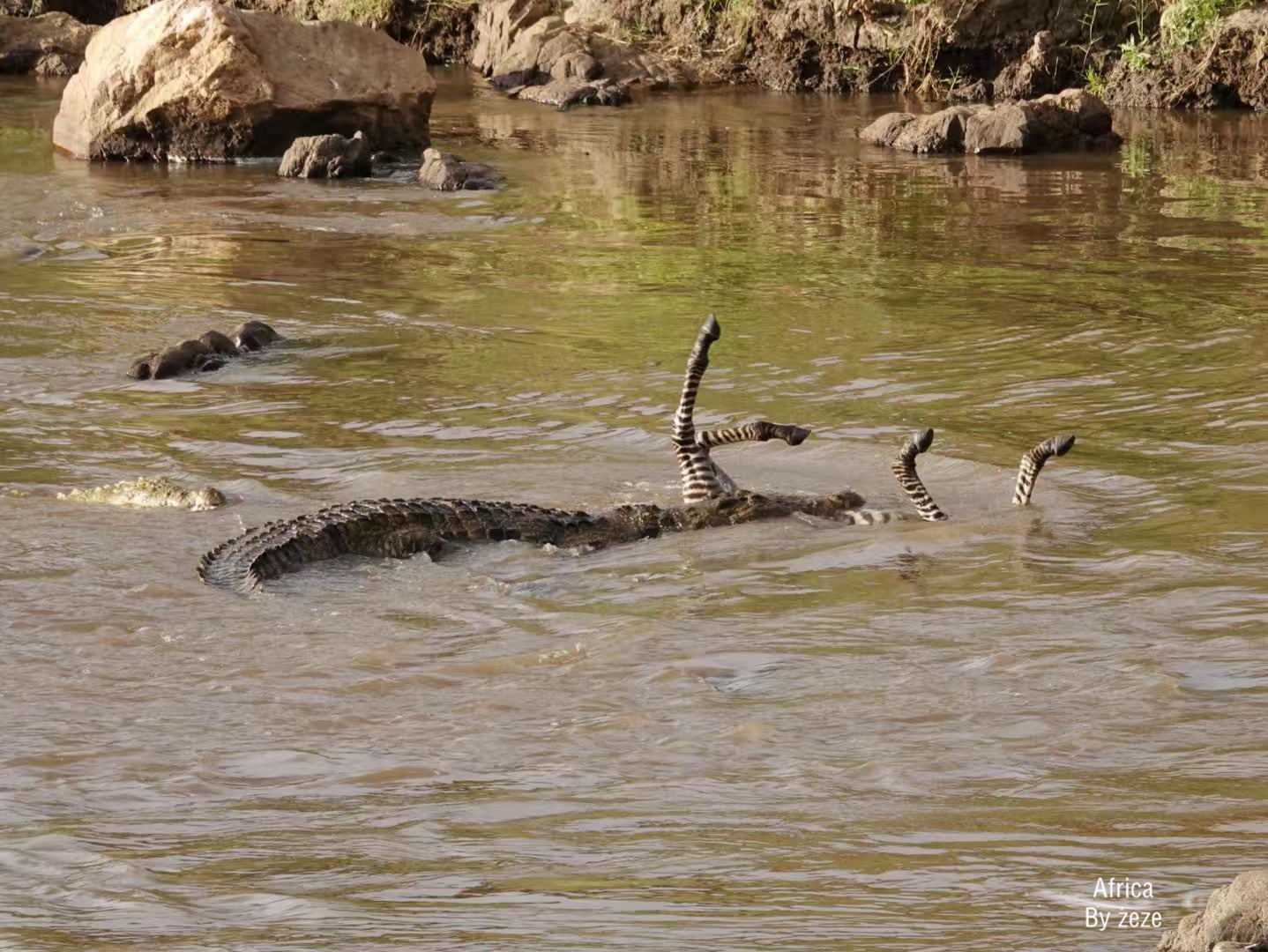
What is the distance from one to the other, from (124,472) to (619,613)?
8.84ft

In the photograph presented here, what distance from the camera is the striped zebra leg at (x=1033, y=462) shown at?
6.35 metres

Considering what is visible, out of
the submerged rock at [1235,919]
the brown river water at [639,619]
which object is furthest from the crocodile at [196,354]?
the submerged rock at [1235,919]

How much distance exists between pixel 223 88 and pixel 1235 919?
50.9 feet

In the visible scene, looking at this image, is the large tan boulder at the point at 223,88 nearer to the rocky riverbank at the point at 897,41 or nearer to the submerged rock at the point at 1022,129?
the submerged rock at the point at 1022,129

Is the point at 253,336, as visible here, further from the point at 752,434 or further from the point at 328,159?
the point at 328,159

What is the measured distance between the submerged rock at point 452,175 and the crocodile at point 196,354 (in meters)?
6.04

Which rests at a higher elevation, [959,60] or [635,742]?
[959,60]

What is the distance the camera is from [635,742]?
4.48 meters

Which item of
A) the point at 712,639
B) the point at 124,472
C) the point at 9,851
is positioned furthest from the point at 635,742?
the point at 124,472

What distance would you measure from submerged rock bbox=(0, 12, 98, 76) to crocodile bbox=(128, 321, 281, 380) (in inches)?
656

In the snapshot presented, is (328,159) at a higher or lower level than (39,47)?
lower

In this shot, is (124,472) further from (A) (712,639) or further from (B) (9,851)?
(B) (9,851)

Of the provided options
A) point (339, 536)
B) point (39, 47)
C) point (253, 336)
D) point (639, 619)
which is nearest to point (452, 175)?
point (253, 336)

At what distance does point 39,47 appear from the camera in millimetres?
24859
